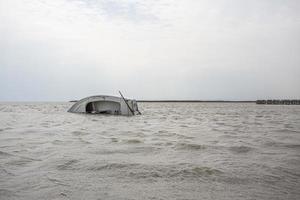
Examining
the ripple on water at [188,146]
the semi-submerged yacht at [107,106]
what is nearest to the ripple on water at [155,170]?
the ripple on water at [188,146]

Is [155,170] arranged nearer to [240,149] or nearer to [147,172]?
[147,172]

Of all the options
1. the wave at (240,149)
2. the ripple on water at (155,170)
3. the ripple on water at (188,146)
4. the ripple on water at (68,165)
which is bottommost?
the wave at (240,149)

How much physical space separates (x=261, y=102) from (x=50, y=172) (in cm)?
11087

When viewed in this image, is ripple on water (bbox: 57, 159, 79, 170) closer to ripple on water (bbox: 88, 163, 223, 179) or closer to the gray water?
the gray water

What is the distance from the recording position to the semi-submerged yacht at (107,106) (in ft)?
79.3

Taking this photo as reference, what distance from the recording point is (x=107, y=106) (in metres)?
27.9

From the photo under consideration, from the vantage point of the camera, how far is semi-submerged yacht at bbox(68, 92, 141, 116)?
79.3 ft

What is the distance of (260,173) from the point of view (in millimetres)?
4719

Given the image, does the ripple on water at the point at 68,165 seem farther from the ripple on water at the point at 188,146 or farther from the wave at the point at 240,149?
the wave at the point at 240,149

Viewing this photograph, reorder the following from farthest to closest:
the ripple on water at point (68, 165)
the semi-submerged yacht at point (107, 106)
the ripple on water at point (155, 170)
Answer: the semi-submerged yacht at point (107, 106)
the ripple on water at point (68, 165)
the ripple on water at point (155, 170)

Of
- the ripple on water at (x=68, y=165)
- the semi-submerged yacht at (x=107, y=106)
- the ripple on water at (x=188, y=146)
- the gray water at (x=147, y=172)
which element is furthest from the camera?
the semi-submerged yacht at (x=107, y=106)

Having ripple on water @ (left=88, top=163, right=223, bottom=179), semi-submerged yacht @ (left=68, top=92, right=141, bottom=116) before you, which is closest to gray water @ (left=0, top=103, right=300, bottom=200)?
ripple on water @ (left=88, top=163, right=223, bottom=179)

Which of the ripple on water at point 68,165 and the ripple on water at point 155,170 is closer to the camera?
the ripple on water at point 155,170

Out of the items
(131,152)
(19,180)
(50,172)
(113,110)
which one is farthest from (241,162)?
(113,110)
